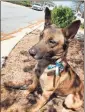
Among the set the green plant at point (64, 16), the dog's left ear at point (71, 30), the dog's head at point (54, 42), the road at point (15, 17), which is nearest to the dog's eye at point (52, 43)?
the dog's head at point (54, 42)

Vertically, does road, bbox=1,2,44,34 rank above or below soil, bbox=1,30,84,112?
above

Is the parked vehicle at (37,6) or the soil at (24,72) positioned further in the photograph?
the parked vehicle at (37,6)

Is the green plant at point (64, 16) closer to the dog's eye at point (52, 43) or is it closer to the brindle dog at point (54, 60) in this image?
the brindle dog at point (54, 60)

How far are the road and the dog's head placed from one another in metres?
1.36

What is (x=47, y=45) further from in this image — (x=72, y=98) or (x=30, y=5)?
(x=30, y=5)

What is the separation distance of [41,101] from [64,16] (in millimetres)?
1755

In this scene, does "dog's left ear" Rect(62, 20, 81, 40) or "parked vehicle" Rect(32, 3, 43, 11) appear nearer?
"dog's left ear" Rect(62, 20, 81, 40)

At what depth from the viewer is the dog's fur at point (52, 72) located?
3.62m

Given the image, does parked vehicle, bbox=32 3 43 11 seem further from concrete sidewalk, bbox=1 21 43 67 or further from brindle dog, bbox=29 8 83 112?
brindle dog, bbox=29 8 83 112

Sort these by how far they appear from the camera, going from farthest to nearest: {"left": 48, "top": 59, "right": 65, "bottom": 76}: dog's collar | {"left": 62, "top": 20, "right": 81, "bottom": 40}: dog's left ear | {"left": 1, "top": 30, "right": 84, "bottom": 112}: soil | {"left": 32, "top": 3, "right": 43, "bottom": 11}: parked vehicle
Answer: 1. {"left": 32, "top": 3, "right": 43, "bottom": 11}: parked vehicle
2. {"left": 1, "top": 30, "right": 84, "bottom": 112}: soil
3. {"left": 48, "top": 59, "right": 65, "bottom": 76}: dog's collar
4. {"left": 62, "top": 20, "right": 81, "bottom": 40}: dog's left ear

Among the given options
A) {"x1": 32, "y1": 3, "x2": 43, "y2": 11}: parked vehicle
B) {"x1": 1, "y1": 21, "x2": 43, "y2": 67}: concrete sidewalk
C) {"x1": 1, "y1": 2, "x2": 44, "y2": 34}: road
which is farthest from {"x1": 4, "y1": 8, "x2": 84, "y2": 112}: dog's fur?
{"x1": 1, "y1": 2, "x2": 44, "y2": 34}: road

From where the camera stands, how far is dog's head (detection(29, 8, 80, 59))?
11.8 feet

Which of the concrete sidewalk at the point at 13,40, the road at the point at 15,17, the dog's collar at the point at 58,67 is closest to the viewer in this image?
the dog's collar at the point at 58,67

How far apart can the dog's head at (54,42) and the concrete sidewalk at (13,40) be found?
118cm
